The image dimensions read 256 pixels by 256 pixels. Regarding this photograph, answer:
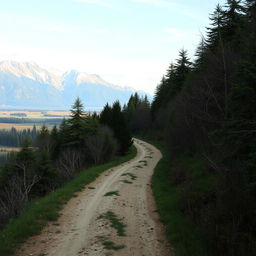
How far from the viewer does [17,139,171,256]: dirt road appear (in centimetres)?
796

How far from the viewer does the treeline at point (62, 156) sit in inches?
947

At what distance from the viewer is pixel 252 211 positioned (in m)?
7.63

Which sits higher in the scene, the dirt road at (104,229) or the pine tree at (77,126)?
the pine tree at (77,126)

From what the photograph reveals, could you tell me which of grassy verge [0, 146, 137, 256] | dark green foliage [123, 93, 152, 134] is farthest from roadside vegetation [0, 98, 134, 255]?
dark green foliage [123, 93, 152, 134]

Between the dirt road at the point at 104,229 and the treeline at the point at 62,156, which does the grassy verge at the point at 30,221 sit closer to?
the dirt road at the point at 104,229

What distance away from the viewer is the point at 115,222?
10.5 meters

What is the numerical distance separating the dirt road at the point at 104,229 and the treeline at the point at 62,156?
4.11 meters

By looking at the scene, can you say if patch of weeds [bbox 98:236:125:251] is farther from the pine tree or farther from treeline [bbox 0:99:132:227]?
the pine tree

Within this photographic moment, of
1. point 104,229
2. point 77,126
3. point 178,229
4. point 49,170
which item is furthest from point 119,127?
point 178,229

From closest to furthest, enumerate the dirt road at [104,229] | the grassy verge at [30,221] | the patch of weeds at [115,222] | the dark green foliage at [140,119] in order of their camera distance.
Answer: the dirt road at [104,229], the grassy verge at [30,221], the patch of weeds at [115,222], the dark green foliage at [140,119]

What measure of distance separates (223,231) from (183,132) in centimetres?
1784

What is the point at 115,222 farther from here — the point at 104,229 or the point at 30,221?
the point at 30,221

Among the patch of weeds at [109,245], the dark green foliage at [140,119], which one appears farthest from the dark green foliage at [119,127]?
the patch of weeds at [109,245]

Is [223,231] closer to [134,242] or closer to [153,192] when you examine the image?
[134,242]
